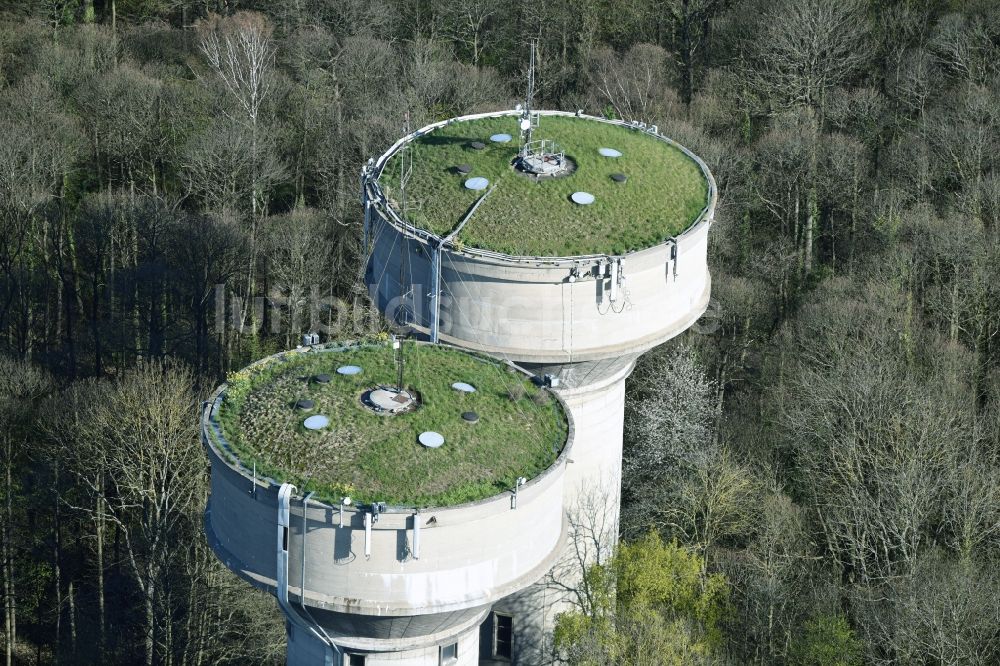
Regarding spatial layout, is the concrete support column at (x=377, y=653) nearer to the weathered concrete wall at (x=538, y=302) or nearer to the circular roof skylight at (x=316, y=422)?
the circular roof skylight at (x=316, y=422)

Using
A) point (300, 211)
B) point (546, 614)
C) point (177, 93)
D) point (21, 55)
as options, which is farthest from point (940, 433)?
point (21, 55)

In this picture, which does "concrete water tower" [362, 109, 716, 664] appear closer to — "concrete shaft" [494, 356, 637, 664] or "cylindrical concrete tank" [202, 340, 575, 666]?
"concrete shaft" [494, 356, 637, 664]

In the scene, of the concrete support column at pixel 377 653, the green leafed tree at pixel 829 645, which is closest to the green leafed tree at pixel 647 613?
the green leafed tree at pixel 829 645

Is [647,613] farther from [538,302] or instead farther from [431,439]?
[431,439]

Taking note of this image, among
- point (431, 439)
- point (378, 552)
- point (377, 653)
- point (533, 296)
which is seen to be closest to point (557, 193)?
point (533, 296)

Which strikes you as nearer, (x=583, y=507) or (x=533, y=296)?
(x=533, y=296)

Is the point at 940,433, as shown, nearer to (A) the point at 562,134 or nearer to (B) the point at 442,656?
(A) the point at 562,134

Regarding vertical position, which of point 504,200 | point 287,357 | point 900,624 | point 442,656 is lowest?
point 900,624
